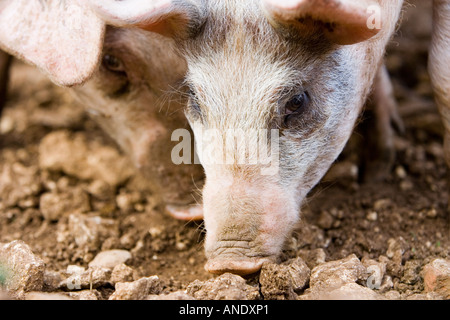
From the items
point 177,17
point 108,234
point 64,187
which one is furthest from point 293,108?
point 64,187

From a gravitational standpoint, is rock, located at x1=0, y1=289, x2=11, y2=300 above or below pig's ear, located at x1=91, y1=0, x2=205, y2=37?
below

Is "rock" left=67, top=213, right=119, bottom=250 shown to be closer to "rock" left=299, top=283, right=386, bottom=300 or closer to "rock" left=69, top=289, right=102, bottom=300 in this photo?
"rock" left=69, top=289, right=102, bottom=300

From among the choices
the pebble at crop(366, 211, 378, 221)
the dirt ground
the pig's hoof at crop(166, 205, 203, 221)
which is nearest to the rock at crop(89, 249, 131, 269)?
the dirt ground

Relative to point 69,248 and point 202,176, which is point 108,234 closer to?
point 69,248

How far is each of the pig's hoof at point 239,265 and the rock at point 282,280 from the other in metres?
0.05

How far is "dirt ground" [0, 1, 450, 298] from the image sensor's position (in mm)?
3482

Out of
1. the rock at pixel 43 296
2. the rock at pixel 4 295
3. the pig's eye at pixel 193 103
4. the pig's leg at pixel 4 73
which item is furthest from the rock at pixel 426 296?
the pig's leg at pixel 4 73

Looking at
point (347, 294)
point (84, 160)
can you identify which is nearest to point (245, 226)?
point (347, 294)

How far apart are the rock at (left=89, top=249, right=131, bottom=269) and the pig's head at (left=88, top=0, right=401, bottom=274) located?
68 cm

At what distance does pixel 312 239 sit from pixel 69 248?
136 centimetres

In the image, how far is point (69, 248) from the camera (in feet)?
12.2

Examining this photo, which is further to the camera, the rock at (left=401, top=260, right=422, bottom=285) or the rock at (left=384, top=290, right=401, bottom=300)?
the rock at (left=401, top=260, right=422, bottom=285)

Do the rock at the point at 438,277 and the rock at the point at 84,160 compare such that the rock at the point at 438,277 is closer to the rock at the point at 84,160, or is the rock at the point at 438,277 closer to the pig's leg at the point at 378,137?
the pig's leg at the point at 378,137

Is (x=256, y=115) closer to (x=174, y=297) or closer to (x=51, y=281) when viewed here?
(x=174, y=297)
